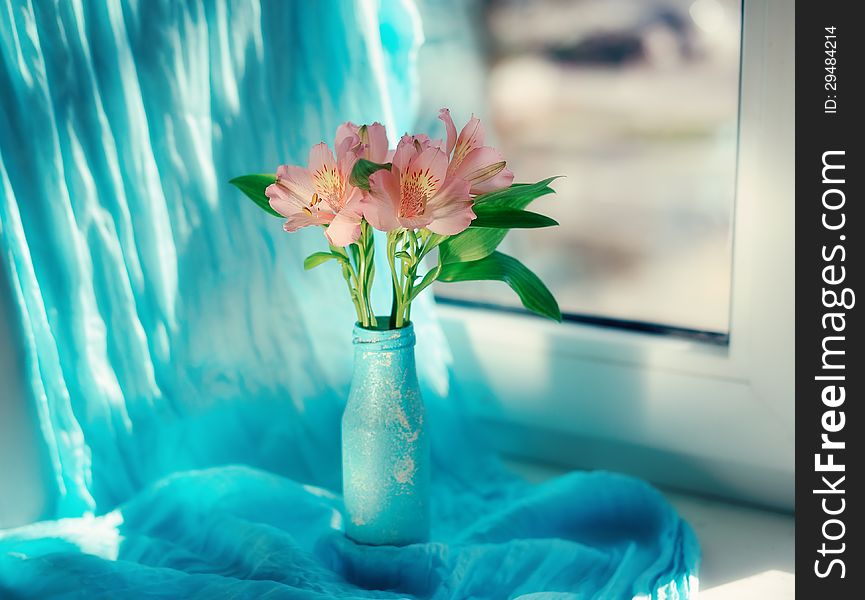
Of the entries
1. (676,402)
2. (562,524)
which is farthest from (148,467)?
(676,402)

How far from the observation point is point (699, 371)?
1014 millimetres

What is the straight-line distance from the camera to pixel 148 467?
999 millimetres

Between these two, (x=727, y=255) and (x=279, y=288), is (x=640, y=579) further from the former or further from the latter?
(x=279, y=288)

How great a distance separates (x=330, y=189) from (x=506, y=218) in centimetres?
14

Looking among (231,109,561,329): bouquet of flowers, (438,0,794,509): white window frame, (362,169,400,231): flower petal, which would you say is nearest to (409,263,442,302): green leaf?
(231,109,561,329): bouquet of flowers

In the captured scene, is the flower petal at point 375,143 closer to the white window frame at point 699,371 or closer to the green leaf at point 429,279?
the green leaf at point 429,279

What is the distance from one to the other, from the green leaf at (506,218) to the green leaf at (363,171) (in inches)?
3.8

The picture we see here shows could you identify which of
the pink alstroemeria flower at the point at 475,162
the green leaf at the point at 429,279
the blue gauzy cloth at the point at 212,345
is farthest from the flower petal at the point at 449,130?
the blue gauzy cloth at the point at 212,345

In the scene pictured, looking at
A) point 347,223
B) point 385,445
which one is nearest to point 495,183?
point 347,223

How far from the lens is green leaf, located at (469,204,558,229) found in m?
0.83

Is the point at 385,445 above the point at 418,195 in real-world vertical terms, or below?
below

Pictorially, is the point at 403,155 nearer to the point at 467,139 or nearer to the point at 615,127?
the point at 467,139
